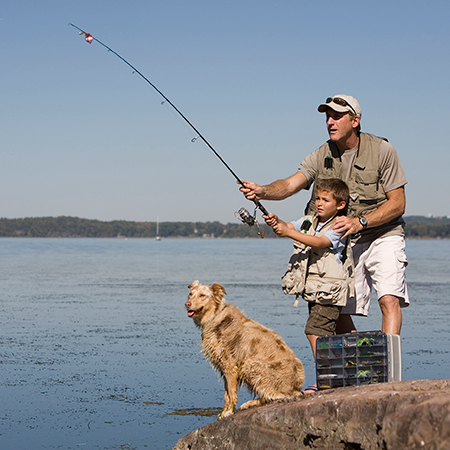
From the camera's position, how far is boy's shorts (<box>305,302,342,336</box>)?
18.1 ft

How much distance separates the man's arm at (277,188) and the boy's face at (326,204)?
16.6 inches

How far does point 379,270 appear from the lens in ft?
18.8

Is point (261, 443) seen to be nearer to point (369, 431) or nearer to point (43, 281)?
point (369, 431)

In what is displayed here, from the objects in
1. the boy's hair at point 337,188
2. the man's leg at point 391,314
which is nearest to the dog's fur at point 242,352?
the man's leg at point 391,314

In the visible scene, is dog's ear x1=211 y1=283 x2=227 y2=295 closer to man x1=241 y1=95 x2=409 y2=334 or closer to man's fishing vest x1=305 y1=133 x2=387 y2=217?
man x1=241 y1=95 x2=409 y2=334

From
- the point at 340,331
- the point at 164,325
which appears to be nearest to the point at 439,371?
the point at 340,331

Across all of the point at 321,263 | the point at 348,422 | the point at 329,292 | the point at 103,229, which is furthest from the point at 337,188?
the point at 103,229

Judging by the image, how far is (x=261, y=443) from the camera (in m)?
4.67

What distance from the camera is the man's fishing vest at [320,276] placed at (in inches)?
214

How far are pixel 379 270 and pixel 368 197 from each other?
0.63m

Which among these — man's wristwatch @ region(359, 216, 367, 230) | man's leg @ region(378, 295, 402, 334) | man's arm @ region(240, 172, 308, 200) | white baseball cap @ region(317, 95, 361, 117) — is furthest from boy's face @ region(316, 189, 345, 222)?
man's leg @ region(378, 295, 402, 334)

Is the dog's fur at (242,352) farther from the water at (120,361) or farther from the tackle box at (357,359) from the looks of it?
the water at (120,361)

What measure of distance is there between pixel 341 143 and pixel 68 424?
3.70 meters

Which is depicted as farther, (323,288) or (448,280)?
(448,280)
